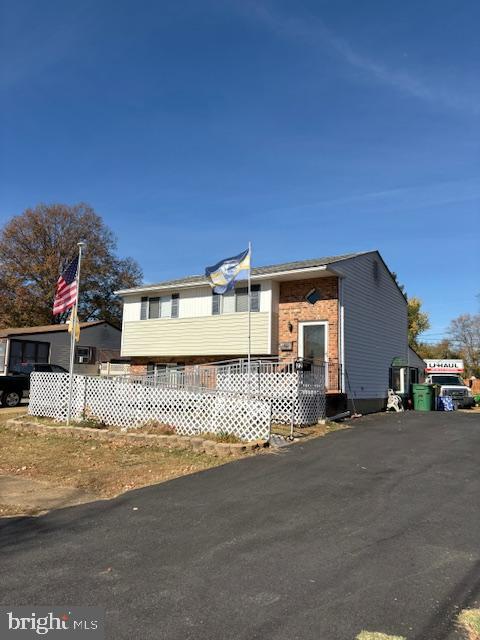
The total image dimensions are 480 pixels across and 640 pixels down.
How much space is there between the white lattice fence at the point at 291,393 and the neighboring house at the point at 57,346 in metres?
16.3

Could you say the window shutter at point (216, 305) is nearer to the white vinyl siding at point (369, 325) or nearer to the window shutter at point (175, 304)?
the window shutter at point (175, 304)

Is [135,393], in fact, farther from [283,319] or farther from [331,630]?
[331,630]

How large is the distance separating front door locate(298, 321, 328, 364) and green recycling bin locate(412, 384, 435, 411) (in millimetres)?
5380

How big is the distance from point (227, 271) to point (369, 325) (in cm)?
826

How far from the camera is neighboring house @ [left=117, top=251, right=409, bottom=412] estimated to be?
18.3 metres

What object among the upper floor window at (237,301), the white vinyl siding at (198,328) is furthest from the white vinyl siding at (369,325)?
the upper floor window at (237,301)

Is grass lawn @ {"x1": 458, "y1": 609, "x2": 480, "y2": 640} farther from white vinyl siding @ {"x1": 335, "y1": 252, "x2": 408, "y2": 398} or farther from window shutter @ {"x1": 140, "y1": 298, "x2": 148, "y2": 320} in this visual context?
window shutter @ {"x1": 140, "y1": 298, "x2": 148, "y2": 320}

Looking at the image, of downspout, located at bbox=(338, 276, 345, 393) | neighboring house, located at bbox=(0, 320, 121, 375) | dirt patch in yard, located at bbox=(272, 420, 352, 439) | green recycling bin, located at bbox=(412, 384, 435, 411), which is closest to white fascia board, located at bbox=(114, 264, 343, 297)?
downspout, located at bbox=(338, 276, 345, 393)

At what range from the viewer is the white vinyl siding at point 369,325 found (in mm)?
18672

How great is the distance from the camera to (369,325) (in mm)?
20625

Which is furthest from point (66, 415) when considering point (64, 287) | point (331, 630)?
point (331, 630)

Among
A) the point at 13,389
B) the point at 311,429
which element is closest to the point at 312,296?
the point at 311,429

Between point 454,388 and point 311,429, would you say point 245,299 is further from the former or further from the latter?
point 454,388

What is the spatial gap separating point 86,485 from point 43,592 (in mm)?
4022
